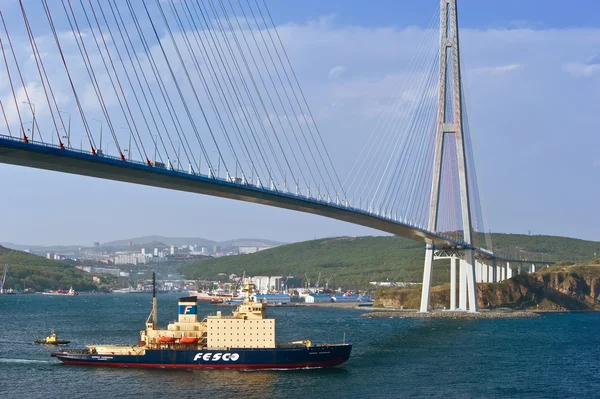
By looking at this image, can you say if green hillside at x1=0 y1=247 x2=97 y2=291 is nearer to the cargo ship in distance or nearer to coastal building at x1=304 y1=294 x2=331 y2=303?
coastal building at x1=304 y1=294 x2=331 y2=303

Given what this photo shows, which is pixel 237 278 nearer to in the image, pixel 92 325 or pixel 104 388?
pixel 92 325

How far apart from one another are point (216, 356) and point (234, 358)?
0.54 m

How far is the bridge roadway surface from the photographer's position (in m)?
22.2

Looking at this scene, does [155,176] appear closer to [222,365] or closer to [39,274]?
[222,365]

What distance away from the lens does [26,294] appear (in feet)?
393

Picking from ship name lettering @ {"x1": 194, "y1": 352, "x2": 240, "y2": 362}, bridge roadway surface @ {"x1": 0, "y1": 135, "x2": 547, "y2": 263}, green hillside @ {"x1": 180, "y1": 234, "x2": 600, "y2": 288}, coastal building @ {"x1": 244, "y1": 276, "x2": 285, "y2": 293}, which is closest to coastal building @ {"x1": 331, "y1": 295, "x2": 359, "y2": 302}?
green hillside @ {"x1": 180, "y1": 234, "x2": 600, "y2": 288}

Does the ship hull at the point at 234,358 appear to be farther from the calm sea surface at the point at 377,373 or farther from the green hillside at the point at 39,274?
the green hillside at the point at 39,274

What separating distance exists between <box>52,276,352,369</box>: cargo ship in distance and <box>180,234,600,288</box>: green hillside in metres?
62.4

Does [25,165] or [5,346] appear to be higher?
[25,165]

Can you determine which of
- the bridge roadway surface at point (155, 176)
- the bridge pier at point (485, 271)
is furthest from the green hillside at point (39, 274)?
the bridge roadway surface at point (155, 176)

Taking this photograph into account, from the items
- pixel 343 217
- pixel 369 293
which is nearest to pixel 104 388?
pixel 343 217

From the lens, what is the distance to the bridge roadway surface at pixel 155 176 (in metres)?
22.2

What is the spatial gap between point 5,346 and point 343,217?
55.3 ft

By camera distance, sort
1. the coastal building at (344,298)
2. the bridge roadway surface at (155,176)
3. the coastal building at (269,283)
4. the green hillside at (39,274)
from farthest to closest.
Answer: the green hillside at (39,274) → the coastal building at (269,283) → the coastal building at (344,298) → the bridge roadway surface at (155,176)
